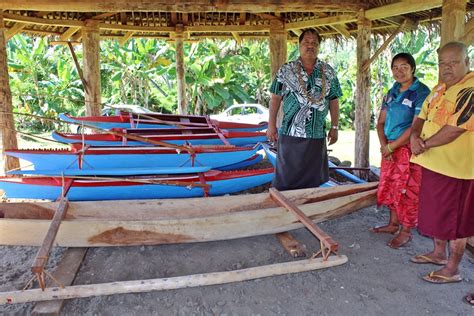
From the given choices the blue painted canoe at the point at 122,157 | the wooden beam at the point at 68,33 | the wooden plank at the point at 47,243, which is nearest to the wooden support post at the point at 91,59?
the wooden beam at the point at 68,33

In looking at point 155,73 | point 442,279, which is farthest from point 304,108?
point 155,73

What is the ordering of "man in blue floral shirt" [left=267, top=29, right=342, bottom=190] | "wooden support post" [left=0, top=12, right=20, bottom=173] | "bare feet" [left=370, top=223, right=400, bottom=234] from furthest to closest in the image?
"wooden support post" [left=0, top=12, right=20, bottom=173]
"bare feet" [left=370, top=223, right=400, bottom=234]
"man in blue floral shirt" [left=267, top=29, right=342, bottom=190]

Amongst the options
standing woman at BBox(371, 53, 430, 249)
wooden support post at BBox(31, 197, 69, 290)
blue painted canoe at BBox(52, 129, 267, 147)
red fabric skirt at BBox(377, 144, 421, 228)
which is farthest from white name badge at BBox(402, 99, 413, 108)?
blue painted canoe at BBox(52, 129, 267, 147)

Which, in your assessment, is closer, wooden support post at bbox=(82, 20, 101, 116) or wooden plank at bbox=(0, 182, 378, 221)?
wooden plank at bbox=(0, 182, 378, 221)

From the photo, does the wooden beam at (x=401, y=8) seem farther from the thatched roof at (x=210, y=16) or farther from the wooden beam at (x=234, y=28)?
the wooden beam at (x=234, y=28)

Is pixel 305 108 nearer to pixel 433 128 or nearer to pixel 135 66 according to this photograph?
pixel 433 128

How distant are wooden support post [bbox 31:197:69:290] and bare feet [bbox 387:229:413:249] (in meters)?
2.33

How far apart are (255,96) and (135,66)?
17.6ft

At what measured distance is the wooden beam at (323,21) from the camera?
5.53m

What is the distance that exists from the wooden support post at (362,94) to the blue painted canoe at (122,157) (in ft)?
6.01

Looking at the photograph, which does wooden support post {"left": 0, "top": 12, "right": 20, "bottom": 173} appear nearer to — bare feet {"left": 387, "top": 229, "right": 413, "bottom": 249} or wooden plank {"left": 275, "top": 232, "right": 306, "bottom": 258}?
wooden plank {"left": 275, "top": 232, "right": 306, "bottom": 258}

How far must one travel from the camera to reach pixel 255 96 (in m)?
16.5

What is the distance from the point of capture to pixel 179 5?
471 centimetres

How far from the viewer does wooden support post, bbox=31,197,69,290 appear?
1.87 meters
